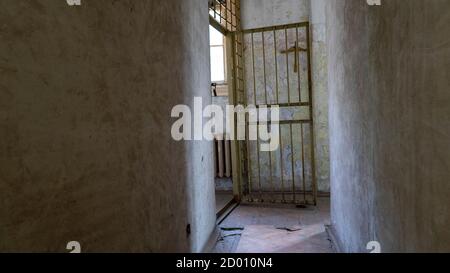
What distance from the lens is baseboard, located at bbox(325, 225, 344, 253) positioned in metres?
2.88

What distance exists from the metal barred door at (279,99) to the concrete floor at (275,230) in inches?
26.8

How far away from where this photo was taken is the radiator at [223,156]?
5543 mm

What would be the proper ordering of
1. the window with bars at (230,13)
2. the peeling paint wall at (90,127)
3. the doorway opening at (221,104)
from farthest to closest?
the doorway opening at (221,104), the window with bars at (230,13), the peeling paint wall at (90,127)

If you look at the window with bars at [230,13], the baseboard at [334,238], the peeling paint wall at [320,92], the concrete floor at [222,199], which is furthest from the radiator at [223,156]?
the baseboard at [334,238]

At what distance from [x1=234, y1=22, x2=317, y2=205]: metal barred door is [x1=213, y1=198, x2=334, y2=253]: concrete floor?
2.24 ft

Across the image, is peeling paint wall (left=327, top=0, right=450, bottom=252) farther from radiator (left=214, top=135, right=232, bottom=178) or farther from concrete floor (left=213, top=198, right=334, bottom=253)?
radiator (left=214, top=135, right=232, bottom=178)

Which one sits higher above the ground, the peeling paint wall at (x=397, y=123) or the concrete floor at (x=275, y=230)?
the peeling paint wall at (x=397, y=123)

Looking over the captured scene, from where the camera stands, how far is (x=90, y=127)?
1270mm

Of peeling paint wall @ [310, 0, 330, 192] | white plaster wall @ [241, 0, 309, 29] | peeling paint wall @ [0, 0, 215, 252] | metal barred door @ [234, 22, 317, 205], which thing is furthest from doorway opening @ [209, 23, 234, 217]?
peeling paint wall @ [0, 0, 215, 252]

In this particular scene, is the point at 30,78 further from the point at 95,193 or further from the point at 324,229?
the point at 324,229

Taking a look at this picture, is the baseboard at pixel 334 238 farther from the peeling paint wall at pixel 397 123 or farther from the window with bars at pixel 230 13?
the window with bars at pixel 230 13
